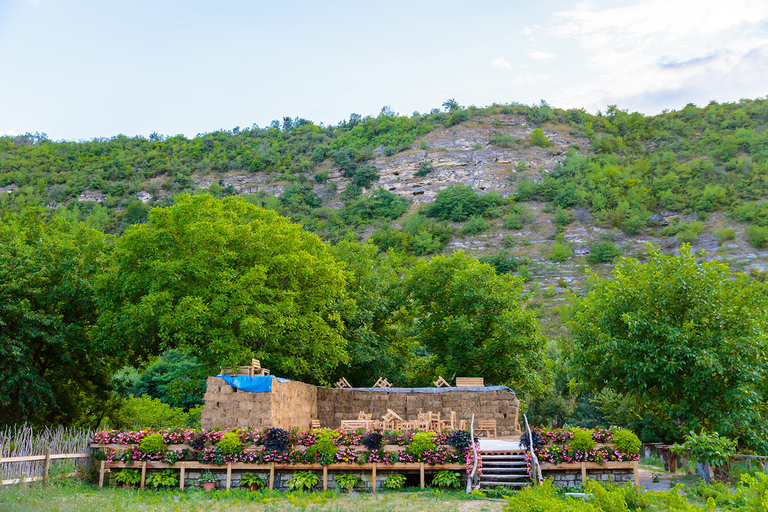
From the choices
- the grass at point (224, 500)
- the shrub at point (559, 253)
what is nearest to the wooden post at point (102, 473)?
the grass at point (224, 500)

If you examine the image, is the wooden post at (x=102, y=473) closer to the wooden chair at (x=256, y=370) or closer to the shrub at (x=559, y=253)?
the wooden chair at (x=256, y=370)

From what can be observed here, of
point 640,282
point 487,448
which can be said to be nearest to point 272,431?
point 487,448

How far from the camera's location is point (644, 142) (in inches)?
4146

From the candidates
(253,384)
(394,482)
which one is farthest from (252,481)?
(394,482)

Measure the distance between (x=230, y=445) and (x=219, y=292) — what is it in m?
7.95

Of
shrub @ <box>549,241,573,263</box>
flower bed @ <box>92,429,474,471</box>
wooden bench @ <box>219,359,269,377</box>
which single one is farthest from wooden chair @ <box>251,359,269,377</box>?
shrub @ <box>549,241,573,263</box>

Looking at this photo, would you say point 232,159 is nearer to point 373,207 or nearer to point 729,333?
point 373,207

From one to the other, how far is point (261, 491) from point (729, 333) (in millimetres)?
13900

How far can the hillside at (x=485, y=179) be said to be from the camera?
71.5m

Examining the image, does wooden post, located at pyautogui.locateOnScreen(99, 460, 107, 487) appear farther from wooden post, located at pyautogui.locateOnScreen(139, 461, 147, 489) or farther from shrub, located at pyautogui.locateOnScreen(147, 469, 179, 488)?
shrub, located at pyautogui.locateOnScreen(147, 469, 179, 488)

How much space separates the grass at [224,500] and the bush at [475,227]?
6710cm

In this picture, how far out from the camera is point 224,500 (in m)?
12.4

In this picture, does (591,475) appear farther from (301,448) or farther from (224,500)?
(224,500)

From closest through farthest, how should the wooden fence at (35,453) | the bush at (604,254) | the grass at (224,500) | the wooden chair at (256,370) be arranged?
the grass at (224,500) → the wooden fence at (35,453) → the wooden chair at (256,370) → the bush at (604,254)
